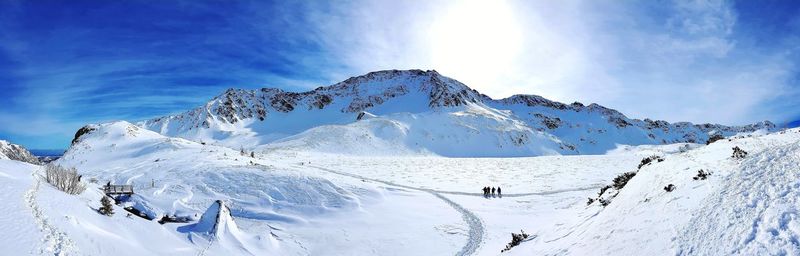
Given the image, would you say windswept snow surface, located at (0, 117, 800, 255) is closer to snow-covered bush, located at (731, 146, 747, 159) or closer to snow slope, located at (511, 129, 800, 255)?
snow slope, located at (511, 129, 800, 255)

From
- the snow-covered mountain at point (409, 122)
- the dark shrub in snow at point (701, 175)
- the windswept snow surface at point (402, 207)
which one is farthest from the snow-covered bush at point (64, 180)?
the snow-covered mountain at point (409, 122)

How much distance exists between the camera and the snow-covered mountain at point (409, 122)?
340 feet

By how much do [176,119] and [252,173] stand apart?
11451cm

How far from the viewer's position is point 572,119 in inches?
6137

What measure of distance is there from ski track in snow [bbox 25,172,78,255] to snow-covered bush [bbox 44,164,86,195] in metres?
4.99

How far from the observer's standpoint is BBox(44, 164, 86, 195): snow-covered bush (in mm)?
15945

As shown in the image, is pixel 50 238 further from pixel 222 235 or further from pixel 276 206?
pixel 276 206

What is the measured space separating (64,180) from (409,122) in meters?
102

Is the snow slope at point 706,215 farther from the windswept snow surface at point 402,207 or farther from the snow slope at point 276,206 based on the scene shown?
the snow slope at point 276,206

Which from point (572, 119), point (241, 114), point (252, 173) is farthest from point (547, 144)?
point (252, 173)

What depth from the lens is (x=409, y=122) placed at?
11725cm

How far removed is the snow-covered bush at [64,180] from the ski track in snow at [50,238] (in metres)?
4.99

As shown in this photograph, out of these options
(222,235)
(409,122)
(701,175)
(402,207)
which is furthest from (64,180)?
(409,122)

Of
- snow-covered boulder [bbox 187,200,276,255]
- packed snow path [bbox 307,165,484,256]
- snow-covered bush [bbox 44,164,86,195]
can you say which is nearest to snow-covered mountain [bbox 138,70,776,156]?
packed snow path [bbox 307,165,484,256]
